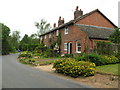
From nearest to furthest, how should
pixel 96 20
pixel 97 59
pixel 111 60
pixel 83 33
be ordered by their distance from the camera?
pixel 97 59
pixel 111 60
pixel 83 33
pixel 96 20

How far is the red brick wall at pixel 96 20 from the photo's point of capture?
82.1ft

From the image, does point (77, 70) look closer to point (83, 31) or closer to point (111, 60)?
point (111, 60)

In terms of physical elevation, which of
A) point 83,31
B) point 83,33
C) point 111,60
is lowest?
point 111,60

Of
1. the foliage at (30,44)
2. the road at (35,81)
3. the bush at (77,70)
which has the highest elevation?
the foliage at (30,44)

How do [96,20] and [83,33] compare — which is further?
[96,20]

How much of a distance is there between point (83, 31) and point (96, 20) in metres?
7.63

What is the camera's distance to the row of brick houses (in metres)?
19.7

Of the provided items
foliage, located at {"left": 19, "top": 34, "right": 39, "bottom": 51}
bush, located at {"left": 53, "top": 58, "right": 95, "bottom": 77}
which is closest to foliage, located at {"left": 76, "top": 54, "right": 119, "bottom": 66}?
bush, located at {"left": 53, "top": 58, "right": 95, "bottom": 77}

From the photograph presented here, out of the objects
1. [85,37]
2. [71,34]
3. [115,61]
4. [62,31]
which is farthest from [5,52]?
[115,61]

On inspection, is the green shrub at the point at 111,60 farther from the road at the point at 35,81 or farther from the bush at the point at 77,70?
the road at the point at 35,81

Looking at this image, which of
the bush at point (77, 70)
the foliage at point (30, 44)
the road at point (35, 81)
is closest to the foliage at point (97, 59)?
the bush at point (77, 70)

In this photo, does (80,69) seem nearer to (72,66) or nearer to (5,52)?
(72,66)

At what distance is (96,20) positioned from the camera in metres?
26.2

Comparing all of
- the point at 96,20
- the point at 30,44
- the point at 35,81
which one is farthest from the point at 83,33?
the point at 30,44
